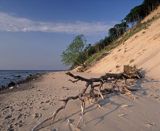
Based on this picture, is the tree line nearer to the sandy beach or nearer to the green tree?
the green tree

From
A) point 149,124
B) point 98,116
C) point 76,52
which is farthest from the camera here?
point 76,52

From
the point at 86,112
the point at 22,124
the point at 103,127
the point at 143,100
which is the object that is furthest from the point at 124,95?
the point at 22,124

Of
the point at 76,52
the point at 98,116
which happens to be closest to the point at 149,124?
the point at 98,116

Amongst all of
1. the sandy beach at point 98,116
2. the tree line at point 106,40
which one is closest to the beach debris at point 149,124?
the sandy beach at point 98,116

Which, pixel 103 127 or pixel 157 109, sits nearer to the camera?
pixel 103 127

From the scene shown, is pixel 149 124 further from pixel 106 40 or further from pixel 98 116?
pixel 106 40

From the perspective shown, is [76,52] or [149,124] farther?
[76,52]

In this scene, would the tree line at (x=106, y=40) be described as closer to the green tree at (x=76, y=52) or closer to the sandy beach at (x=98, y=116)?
the green tree at (x=76, y=52)

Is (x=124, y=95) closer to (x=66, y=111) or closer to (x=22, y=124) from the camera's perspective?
(x=66, y=111)

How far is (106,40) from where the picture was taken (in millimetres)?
63875

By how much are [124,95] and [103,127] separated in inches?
115

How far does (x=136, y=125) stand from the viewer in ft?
20.5

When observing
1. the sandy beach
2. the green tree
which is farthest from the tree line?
the sandy beach

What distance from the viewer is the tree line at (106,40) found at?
53.0 meters
